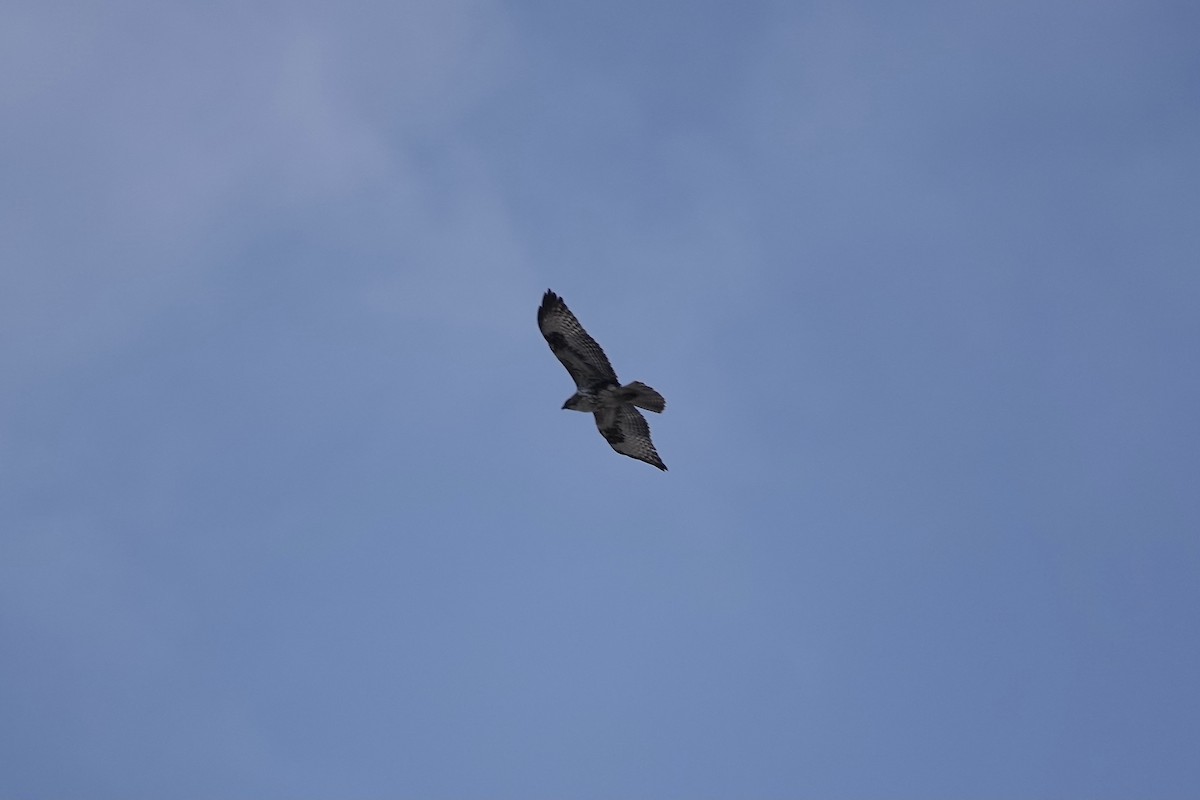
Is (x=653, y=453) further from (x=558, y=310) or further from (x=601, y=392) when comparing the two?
(x=558, y=310)

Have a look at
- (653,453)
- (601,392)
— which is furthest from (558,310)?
(653,453)

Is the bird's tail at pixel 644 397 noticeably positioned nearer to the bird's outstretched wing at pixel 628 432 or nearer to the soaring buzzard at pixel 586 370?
the soaring buzzard at pixel 586 370

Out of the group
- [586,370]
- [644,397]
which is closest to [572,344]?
[586,370]

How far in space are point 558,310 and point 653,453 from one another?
13.4 feet

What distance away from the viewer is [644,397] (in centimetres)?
2455

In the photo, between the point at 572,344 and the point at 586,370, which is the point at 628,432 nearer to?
the point at 586,370

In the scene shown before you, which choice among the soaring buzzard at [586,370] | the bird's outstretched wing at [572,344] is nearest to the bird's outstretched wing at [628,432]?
the soaring buzzard at [586,370]

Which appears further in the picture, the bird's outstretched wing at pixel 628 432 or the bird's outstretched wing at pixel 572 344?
the bird's outstretched wing at pixel 628 432

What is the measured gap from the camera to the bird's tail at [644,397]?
24297 millimetres

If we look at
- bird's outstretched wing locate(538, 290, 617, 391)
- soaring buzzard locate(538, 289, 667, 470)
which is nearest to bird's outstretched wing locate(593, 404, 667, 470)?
soaring buzzard locate(538, 289, 667, 470)

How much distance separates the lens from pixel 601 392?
2534 cm

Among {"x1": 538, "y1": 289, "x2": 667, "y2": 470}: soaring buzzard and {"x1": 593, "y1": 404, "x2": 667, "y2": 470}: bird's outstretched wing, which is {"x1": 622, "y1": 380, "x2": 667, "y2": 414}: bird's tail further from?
{"x1": 593, "y1": 404, "x2": 667, "y2": 470}: bird's outstretched wing

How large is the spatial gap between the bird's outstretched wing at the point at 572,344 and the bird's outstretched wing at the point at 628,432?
124cm

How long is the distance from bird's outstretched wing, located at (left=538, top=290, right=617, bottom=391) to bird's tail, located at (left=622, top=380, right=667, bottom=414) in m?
0.72
